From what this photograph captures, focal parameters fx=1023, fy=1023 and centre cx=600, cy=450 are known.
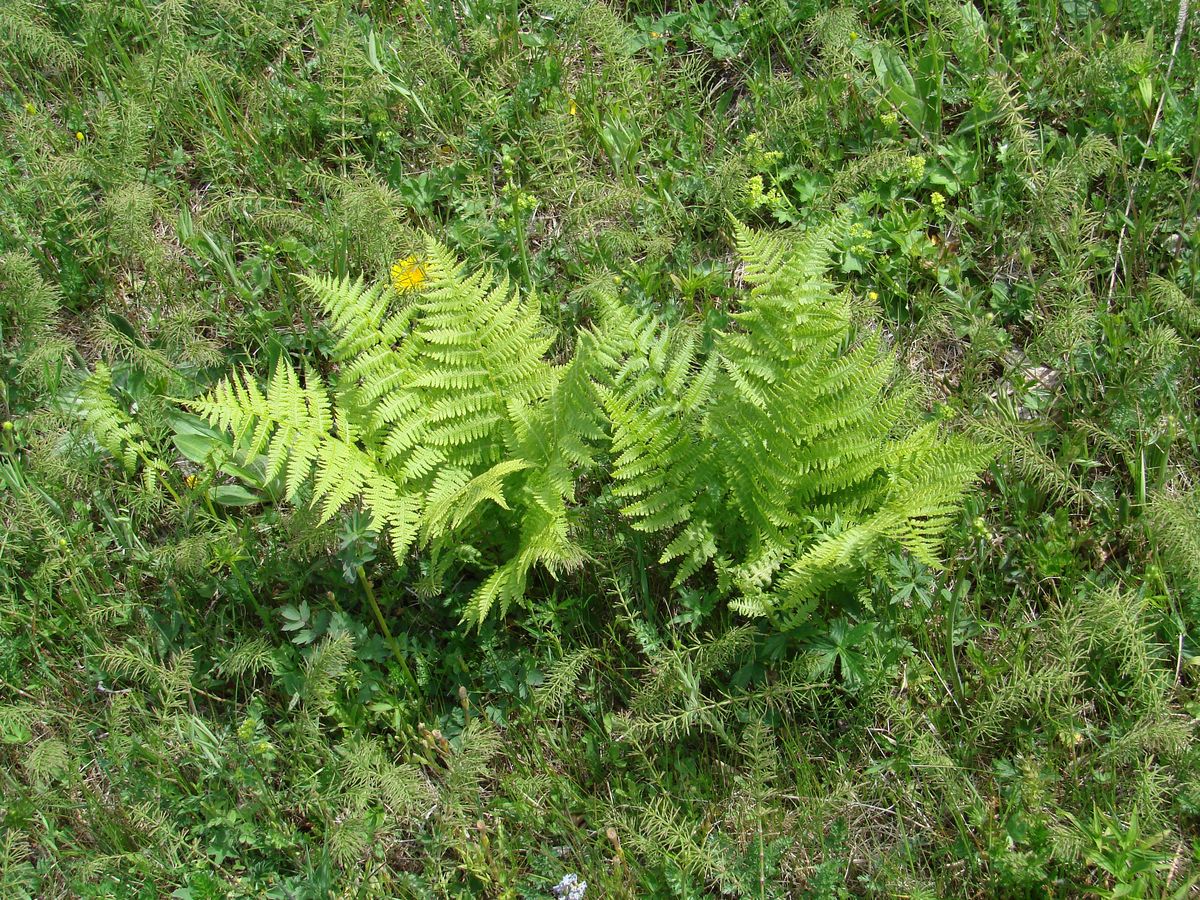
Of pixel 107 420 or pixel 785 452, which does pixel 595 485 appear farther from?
pixel 107 420

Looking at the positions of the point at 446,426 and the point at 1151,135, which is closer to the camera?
the point at 446,426

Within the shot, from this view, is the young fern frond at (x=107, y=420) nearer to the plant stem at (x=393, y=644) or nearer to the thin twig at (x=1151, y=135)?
the plant stem at (x=393, y=644)

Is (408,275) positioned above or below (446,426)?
above

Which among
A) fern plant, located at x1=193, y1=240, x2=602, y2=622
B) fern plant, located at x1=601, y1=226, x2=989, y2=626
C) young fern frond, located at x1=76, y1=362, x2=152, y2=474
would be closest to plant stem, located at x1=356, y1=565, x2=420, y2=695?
fern plant, located at x1=193, y1=240, x2=602, y2=622

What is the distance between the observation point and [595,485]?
351cm

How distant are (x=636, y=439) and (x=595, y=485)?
1.70 feet

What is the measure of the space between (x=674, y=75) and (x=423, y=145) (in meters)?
1.13

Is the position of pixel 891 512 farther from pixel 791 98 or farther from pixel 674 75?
pixel 674 75

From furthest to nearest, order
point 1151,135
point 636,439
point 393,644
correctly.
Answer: point 1151,135, point 393,644, point 636,439

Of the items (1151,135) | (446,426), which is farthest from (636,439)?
(1151,135)

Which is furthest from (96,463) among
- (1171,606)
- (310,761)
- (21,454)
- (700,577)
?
(1171,606)

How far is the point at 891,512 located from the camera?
2.87 meters

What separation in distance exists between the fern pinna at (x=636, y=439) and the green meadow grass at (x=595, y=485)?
21 cm

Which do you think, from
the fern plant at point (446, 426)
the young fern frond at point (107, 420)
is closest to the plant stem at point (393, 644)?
the fern plant at point (446, 426)
